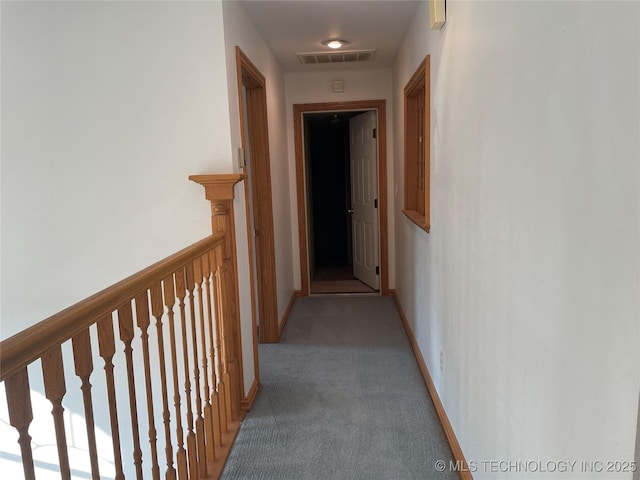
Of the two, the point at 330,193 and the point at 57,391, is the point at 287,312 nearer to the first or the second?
the point at 57,391

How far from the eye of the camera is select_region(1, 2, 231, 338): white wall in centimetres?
237

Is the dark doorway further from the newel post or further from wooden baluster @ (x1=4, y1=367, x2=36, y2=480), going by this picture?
wooden baluster @ (x1=4, y1=367, x2=36, y2=480)

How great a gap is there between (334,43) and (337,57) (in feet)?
1.62

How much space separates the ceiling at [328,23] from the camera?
274 centimetres

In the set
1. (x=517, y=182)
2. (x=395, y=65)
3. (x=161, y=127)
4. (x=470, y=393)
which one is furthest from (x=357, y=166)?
(x=517, y=182)

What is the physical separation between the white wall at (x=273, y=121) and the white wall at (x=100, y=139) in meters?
0.13

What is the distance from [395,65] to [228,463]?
352 cm

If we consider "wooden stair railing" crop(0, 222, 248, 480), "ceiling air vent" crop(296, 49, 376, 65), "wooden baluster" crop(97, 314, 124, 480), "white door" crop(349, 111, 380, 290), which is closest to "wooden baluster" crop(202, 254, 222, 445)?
"wooden stair railing" crop(0, 222, 248, 480)

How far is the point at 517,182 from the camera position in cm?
128

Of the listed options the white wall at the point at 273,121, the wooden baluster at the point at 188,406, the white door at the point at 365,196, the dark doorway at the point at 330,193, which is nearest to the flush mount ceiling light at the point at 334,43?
the white wall at the point at 273,121

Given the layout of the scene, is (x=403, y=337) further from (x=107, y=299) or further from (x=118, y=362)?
(x=107, y=299)

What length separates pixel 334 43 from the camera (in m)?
3.54

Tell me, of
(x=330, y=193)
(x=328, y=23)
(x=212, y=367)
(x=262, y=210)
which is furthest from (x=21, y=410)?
(x=330, y=193)

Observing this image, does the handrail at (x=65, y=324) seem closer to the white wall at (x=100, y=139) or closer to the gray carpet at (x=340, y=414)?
the white wall at (x=100, y=139)
